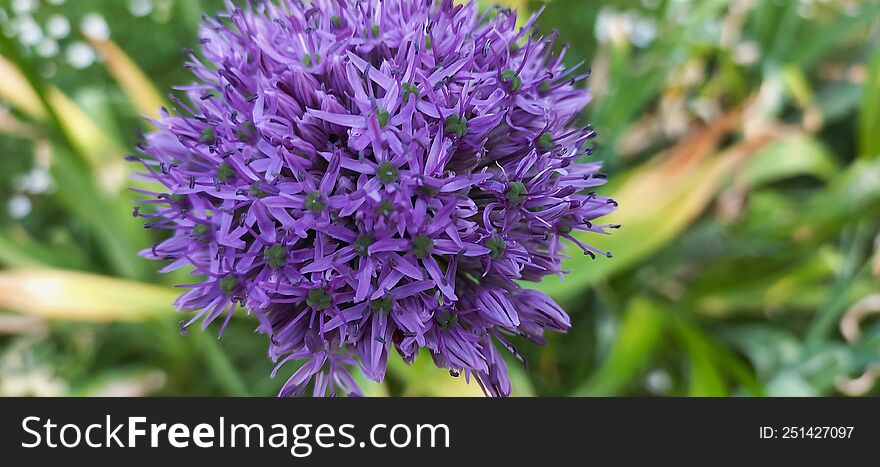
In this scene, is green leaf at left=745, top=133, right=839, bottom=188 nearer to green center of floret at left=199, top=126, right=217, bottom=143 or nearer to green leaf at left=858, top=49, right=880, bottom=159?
green leaf at left=858, top=49, right=880, bottom=159

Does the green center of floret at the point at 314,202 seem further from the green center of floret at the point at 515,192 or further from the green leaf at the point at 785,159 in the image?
the green leaf at the point at 785,159

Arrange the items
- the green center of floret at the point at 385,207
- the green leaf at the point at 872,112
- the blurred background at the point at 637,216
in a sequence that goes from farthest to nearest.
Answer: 1. the green leaf at the point at 872,112
2. the blurred background at the point at 637,216
3. the green center of floret at the point at 385,207

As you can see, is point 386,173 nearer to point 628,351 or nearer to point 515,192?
point 515,192

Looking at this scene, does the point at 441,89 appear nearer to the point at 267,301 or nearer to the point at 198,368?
the point at 267,301

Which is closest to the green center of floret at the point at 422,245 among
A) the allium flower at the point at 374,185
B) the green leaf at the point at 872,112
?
the allium flower at the point at 374,185

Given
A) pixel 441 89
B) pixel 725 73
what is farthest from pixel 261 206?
pixel 725 73

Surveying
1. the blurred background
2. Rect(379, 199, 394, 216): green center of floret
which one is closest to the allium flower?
Rect(379, 199, 394, 216): green center of floret
